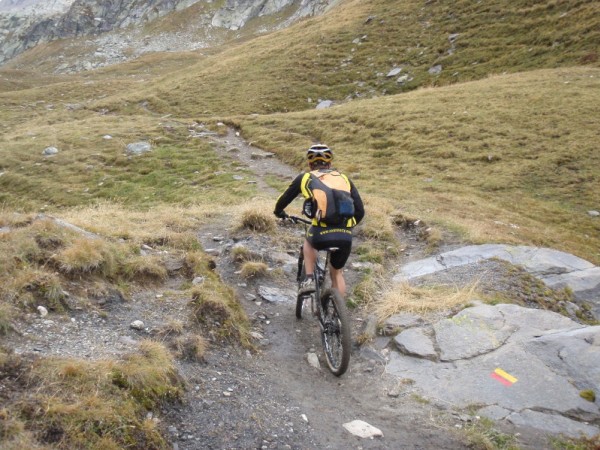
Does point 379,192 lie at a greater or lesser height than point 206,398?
lesser

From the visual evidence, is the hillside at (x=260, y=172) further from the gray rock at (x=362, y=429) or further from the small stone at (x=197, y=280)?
the gray rock at (x=362, y=429)

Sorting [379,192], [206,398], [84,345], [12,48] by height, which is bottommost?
[379,192]

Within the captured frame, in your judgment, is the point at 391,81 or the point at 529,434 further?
the point at 391,81

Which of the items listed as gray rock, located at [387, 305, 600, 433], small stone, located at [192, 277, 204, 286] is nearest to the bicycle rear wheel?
gray rock, located at [387, 305, 600, 433]

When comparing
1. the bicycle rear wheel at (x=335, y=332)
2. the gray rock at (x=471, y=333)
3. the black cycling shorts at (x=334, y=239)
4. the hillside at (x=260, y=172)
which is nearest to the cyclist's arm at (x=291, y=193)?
the black cycling shorts at (x=334, y=239)

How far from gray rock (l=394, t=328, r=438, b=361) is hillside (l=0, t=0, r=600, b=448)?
0.93 meters

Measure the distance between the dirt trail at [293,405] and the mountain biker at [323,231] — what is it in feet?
4.20

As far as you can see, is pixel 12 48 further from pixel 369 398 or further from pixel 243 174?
pixel 369 398

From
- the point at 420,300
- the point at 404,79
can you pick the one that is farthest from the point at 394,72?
the point at 420,300

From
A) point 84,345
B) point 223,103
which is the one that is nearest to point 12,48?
point 223,103

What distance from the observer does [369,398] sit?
21.6 feet

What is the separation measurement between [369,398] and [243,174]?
17.5 m

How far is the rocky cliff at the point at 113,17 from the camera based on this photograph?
4510 inches

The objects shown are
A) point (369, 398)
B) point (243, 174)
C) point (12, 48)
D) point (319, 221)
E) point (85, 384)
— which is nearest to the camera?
point (85, 384)
